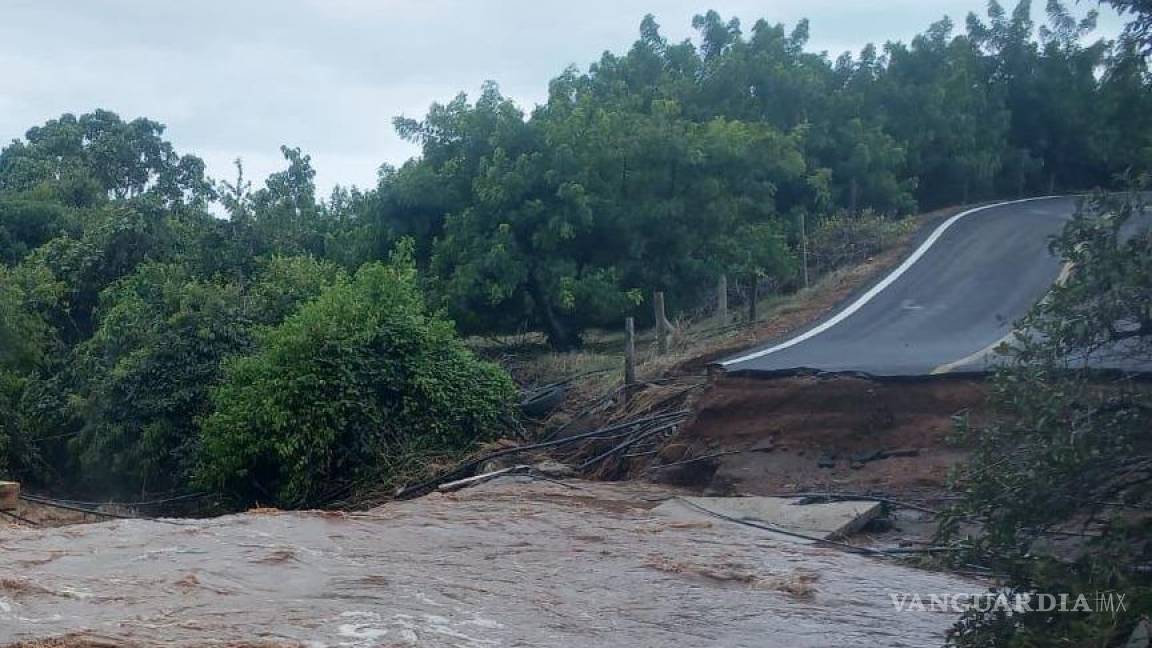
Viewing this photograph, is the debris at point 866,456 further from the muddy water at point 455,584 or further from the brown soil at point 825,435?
the muddy water at point 455,584

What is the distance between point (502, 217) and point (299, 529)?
10.8 meters

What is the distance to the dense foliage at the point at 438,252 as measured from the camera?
19.0m

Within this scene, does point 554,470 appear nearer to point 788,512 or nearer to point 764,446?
point 764,446

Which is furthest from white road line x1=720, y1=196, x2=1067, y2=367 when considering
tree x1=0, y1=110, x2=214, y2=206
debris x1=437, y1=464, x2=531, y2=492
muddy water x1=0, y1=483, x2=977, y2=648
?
tree x1=0, y1=110, x2=214, y2=206

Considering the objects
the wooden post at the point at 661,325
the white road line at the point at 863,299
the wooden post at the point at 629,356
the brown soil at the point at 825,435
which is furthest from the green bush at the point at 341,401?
the brown soil at the point at 825,435

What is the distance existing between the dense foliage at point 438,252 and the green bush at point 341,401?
39 mm

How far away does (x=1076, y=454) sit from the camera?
17.9ft

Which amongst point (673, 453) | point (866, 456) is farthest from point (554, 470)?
point (866, 456)

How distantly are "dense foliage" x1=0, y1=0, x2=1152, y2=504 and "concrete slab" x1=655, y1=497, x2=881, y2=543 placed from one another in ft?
20.3

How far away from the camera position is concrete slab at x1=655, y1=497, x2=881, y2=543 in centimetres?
1220

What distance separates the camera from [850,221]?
27.7m

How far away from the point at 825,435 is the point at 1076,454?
8916 mm

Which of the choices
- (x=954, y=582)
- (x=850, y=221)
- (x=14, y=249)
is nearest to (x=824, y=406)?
(x=954, y=582)

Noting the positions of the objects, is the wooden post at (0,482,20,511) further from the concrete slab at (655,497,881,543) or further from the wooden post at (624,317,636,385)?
the concrete slab at (655,497,881,543)
